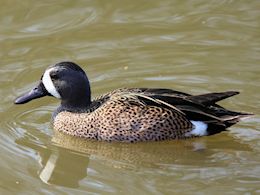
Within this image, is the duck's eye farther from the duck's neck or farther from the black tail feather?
the black tail feather

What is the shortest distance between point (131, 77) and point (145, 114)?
1.35 meters

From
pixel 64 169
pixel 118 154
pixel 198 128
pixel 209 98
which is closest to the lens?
pixel 64 169

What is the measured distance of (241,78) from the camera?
9414mm

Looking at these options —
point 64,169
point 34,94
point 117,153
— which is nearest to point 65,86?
point 34,94

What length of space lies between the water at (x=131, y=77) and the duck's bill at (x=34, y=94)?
248mm

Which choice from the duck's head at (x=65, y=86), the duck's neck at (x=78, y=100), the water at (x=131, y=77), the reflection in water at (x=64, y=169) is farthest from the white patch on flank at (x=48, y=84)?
the reflection in water at (x=64, y=169)

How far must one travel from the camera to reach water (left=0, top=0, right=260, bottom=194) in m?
7.43

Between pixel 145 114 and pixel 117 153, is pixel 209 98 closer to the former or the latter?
pixel 145 114

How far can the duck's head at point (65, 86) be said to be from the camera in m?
8.56

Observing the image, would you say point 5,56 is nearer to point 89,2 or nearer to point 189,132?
→ point 89,2

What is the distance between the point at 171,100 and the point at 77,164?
46.4 inches

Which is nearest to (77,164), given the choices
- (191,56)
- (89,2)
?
(191,56)

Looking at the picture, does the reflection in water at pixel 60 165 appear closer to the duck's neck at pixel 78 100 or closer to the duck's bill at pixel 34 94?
the duck's bill at pixel 34 94

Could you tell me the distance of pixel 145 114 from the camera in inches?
329
